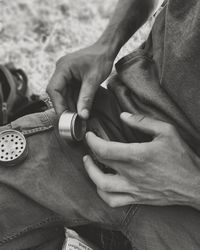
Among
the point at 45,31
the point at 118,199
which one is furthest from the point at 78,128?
the point at 45,31

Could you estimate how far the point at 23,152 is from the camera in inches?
55.1

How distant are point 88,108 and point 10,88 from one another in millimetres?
960

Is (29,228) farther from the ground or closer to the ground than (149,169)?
closer to the ground

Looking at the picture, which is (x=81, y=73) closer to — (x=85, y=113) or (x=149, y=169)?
(x=85, y=113)

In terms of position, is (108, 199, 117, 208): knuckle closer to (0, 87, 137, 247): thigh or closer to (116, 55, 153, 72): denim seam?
(0, 87, 137, 247): thigh

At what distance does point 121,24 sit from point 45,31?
1.44 metres

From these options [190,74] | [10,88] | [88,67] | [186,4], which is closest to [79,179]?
[88,67]

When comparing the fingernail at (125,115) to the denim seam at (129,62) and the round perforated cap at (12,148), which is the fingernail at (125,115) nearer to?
the denim seam at (129,62)

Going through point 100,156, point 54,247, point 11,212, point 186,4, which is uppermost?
point 186,4

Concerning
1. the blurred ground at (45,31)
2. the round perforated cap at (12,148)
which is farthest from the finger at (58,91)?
the blurred ground at (45,31)

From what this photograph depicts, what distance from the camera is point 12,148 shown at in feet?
4.66

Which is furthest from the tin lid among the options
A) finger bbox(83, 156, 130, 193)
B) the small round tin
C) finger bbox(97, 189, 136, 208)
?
finger bbox(97, 189, 136, 208)

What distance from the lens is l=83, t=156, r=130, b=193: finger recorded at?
130cm

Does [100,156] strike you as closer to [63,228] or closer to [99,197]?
[99,197]
